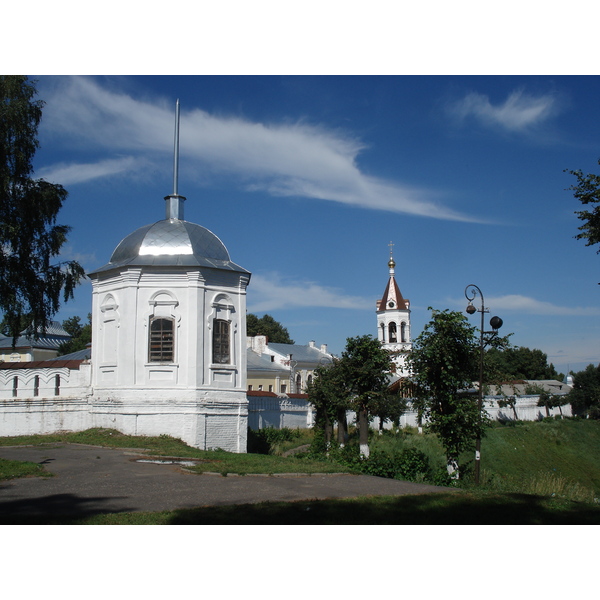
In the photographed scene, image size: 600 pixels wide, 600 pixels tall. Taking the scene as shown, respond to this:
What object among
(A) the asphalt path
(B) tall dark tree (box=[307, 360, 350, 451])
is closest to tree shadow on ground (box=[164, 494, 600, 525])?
(A) the asphalt path

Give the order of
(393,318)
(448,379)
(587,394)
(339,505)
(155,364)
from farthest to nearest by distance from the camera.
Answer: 1. (393,318)
2. (587,394)
3. (155,364)
4. (448,379)
5. (339,505)

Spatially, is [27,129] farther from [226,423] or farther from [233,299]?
[226,423]

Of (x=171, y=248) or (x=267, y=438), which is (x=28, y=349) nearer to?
(x=267, y=438)

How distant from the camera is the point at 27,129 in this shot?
1677 centimetres

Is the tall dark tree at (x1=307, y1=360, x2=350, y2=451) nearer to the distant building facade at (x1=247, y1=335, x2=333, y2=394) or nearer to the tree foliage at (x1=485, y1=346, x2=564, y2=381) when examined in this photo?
the distant building facade at (x1=247, y1=335, x2=333, y2=394)

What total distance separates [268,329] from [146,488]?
212 ft

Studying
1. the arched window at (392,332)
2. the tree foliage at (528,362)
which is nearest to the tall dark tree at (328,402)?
the arched window at (392,332)

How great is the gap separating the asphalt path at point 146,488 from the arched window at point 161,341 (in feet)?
18.5

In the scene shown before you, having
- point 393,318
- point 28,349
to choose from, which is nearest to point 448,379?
point 28,349

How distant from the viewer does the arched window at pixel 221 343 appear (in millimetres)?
19328

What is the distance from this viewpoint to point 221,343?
19.5 metres

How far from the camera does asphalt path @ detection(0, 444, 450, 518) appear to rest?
26.9 feet

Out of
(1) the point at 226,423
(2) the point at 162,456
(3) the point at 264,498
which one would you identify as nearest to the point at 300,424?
(1) the point at 226,423

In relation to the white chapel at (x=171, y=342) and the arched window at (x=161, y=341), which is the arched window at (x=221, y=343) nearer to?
the white chapel at (x=171, y=342)
